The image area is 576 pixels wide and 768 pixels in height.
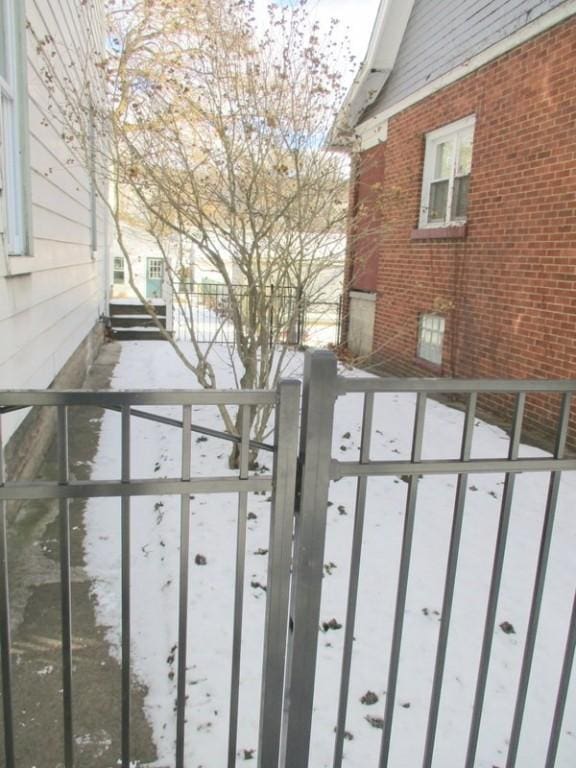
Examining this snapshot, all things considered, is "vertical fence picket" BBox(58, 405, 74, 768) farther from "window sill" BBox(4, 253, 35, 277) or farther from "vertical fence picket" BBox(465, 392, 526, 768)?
"window sill" BBox(4, 253, 35, 277)

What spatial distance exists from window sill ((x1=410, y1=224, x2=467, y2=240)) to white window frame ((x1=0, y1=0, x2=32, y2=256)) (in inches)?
199

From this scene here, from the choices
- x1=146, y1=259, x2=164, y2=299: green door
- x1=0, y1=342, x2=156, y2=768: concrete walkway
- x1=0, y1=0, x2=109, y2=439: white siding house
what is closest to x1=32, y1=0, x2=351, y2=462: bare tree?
x1=0, y1=0, x2=109, y2=439: white siding house

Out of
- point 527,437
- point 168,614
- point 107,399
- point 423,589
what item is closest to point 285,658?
point 107,399

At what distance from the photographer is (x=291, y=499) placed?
1.62m

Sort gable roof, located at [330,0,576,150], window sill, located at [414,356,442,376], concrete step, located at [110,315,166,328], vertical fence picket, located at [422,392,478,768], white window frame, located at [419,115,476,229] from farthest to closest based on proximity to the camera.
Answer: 1. concrete step, located at [110,315,166,328]
2. window sill, located at [414,356,442,376]
3. white window frame, located at [419,115,476,229]
4. gable roof, located at [330,0,576,150]
5. vertical fence picket, located at [422,392,478,768]

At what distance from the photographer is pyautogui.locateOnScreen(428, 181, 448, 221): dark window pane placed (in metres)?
8.30

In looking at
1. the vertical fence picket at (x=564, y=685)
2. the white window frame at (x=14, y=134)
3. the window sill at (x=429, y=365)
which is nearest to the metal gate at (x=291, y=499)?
the vertical fence picket at (x=564, y=685)

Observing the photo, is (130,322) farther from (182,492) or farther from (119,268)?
(119,268)

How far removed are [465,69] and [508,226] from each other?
2148 millimetres

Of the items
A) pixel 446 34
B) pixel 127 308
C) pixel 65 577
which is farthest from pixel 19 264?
pixel 127 308

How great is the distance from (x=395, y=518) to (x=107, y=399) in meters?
2.96

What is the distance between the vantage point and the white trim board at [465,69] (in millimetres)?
5622

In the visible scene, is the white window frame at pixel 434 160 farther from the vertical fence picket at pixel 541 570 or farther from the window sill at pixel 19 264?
the vertical fence picket at pixel 541 570

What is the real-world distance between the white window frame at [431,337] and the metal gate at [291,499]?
21.4 feet
